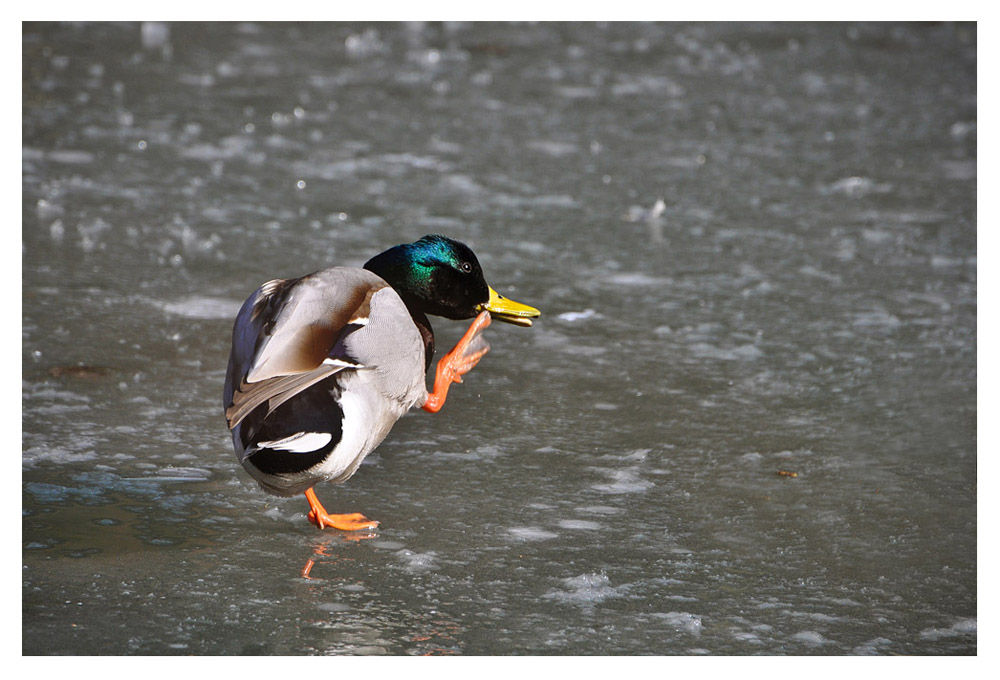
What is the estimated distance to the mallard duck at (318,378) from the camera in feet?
8.31

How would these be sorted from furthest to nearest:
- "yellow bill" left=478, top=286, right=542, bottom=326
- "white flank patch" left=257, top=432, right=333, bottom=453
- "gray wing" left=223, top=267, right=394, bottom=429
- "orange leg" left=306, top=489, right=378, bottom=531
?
"yellow bill" left=478, top=286, right=542, bottom=326, "orange leg" left=306, top=489, right=378, bottom=531, "white flank patch" left=257, top=432, right=333, bottom=453, "gray wing" left=223, top=267, right=394, bottom=429

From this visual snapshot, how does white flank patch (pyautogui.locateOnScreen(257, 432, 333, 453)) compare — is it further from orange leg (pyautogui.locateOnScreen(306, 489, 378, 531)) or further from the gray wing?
orange leg (pyautogui.locateOnScreen(306, 489, 378, 531))

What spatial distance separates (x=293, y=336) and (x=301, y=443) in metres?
0.24

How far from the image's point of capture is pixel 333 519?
2.83m

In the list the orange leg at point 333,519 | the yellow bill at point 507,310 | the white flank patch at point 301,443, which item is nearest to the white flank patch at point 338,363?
the white flank patch at point 301,443

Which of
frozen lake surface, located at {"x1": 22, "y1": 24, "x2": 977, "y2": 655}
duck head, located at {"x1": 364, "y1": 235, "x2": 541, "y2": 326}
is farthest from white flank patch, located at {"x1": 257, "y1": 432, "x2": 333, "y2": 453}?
duck head, located at {"x1": 364, "y1": 235, "x2": 541, "y2": 326}

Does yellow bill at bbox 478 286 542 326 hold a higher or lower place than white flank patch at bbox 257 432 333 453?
higher

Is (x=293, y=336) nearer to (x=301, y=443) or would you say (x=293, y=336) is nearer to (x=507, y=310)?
(x=301, y=443)

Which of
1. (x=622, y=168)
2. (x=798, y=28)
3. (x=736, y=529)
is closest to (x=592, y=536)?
(x=736, y=529)

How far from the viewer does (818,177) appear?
19.0 feet

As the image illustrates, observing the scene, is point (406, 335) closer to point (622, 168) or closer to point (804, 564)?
point (804, 564)

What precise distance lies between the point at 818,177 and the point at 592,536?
3.47 metres

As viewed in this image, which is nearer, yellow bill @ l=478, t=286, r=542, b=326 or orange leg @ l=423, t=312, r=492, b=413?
orange leg @ l=423, t=312, r=492, b=413

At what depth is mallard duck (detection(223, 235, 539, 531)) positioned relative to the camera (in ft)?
8.31
